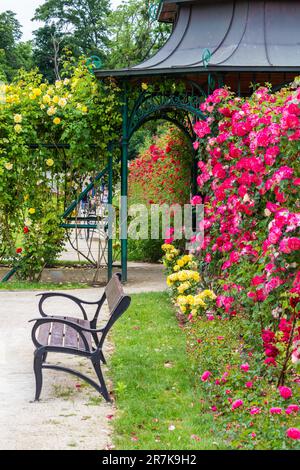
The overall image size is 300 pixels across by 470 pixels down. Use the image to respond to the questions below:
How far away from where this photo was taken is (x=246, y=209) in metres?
6.59

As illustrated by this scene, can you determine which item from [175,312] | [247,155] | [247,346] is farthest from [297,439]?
[175,312]

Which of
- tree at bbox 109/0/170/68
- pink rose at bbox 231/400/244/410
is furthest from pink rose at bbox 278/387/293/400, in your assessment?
tree at bbox 109/0/170/68

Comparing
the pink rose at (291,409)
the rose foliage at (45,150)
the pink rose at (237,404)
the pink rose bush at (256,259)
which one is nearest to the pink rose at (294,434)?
the pink rose bush at (256,259)

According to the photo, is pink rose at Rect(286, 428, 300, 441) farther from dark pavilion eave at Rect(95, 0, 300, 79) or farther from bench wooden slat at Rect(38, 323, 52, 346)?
dark pavilion eave at Rect(95, 0, 300, 79)

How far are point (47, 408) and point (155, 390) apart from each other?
92 centimetres

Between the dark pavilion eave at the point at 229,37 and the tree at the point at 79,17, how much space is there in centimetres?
3774

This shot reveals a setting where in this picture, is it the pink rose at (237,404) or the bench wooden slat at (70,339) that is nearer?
the pink rose at (237,404)

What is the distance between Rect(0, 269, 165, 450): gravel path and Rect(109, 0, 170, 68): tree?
25.1 meters

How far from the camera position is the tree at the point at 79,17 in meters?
50.3

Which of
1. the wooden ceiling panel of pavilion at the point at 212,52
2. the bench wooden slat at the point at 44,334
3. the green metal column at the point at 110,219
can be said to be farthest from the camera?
the green metal column at the point at 110,219

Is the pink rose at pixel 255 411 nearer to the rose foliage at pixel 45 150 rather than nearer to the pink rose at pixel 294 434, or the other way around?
the pink rose at pixel 294 434

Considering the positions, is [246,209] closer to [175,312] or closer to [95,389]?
[95,389]

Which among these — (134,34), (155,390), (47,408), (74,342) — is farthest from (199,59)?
(134,34)

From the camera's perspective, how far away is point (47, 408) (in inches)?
231
